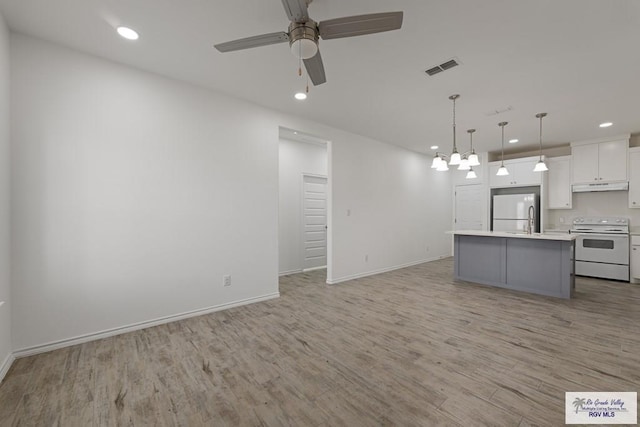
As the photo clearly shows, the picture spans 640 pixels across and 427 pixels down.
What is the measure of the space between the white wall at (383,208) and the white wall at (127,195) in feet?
4.34

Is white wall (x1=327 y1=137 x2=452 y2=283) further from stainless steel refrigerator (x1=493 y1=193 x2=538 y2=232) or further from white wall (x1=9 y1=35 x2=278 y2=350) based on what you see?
white wall (x1=9 y1=35 x2=278 y2=350)

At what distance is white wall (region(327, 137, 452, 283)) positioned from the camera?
5000 millimetres

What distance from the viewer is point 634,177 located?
4969 millimetres

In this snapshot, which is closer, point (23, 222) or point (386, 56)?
point (23, 222)

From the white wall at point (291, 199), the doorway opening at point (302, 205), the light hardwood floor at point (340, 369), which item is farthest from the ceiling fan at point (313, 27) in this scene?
the white wall at point (291, 199)

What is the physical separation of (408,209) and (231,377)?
216 inches

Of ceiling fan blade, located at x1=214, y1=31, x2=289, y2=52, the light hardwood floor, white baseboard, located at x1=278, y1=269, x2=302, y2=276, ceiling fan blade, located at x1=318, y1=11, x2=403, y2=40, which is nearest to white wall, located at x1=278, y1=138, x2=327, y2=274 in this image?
white baseboard, located at x1=278, y1=269, x2=302, y2=276

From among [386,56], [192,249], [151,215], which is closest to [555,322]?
[386,56]

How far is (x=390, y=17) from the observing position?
1558 millimetres

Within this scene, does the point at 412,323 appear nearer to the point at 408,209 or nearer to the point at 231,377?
the point at 231,377

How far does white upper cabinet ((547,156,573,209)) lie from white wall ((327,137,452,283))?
2.28 meters

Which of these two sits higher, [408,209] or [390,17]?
[390,17]

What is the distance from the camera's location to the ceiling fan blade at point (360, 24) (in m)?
1.57
